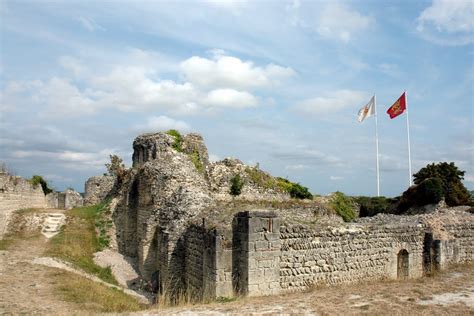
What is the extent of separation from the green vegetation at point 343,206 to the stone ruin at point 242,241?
34.9 feet

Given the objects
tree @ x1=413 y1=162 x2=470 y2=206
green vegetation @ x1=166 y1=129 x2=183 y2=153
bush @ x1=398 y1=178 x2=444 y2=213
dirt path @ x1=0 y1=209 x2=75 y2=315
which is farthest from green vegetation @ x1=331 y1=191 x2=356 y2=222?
dirt path @ x1=0 y1=209 x2=75 y2=315

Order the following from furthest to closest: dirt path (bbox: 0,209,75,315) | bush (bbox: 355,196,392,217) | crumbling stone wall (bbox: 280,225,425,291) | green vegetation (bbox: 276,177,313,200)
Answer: bush (bbox: 355,196,392,217) → green vegetation (bbox: 276,177,313,200) → crumbling stone wall (bbox: 280,225,425,291) → dirt path (bbox: 0,209,75,315)

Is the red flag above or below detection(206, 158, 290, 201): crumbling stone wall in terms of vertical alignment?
above

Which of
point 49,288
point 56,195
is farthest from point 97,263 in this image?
point 56,195

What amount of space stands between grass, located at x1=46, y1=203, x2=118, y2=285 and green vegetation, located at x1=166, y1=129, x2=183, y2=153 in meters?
4.60

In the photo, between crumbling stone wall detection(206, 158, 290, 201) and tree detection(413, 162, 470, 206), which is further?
tree detection(413, 162, 470, 206)

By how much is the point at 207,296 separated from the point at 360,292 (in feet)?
12.0

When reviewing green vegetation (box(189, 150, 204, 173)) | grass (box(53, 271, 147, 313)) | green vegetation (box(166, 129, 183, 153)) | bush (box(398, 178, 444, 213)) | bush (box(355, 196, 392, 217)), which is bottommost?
grass (box(53, 271, 147, 313))

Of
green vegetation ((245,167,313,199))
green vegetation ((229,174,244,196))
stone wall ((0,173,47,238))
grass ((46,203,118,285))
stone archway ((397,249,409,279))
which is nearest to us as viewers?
stone archway ((397,249,409,279))

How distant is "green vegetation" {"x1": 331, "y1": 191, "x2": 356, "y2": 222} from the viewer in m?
28.4

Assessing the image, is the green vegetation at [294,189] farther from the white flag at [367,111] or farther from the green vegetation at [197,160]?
the white flag at [367,111]

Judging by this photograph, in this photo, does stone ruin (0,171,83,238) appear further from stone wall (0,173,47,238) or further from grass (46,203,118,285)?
grass (46,203,118,285)

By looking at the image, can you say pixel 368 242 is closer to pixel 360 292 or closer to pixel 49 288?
pixel 360 292

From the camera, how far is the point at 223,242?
410 inches
